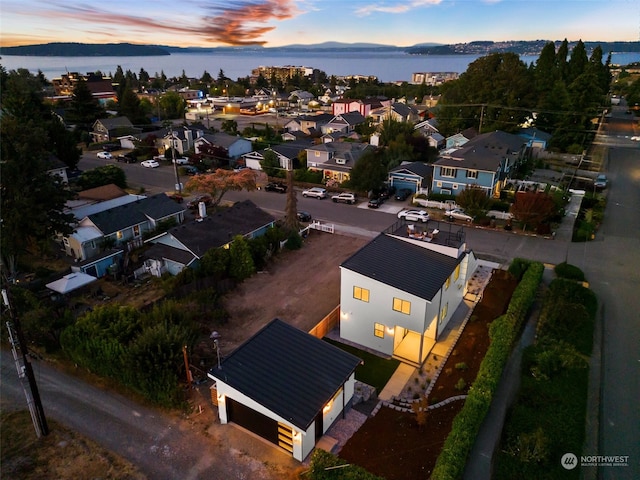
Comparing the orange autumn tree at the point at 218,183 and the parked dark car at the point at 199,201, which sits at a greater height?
the orange autumn tree at the point at 218,183

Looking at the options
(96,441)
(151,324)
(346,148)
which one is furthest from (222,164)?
(96,441)

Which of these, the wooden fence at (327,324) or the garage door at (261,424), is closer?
the garage door at (261,424)

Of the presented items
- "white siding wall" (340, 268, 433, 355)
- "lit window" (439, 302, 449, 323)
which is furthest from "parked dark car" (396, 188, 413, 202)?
"white siding wall" (340, 268, 433, 355)

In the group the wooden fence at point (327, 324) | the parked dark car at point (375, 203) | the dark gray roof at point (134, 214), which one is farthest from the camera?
the parked dark car at point (375, 203)

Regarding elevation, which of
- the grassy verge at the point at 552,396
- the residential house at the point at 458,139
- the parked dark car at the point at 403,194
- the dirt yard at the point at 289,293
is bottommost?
the dirt yard at the point at 289,293

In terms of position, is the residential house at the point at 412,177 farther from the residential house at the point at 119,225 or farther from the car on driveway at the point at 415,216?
the residential house at the point at 119,225

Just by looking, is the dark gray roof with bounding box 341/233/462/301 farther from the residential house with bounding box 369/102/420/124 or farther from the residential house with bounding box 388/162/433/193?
the residential house with bounding box 369/102/420/124

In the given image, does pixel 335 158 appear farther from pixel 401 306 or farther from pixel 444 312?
pixel 401 306

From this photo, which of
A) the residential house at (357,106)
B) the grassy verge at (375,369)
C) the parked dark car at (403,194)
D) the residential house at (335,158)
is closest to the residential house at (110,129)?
the residential house at (335,158)
